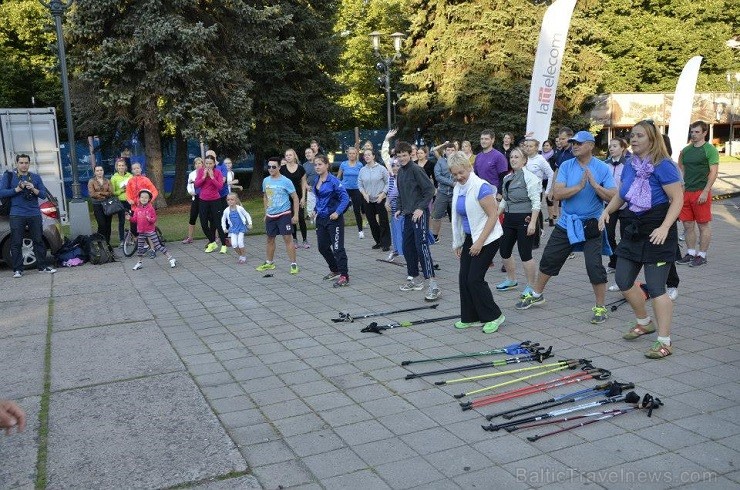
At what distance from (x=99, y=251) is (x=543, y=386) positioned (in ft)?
32.0

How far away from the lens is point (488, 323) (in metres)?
7.00

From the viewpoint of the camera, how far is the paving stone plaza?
163 inches

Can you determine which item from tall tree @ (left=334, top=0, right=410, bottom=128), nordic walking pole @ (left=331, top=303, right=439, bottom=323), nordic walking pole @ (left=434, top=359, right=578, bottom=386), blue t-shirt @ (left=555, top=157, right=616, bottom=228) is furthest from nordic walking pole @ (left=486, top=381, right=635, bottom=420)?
tall tree @ (left=334, top=0, right=410, bottom=128)

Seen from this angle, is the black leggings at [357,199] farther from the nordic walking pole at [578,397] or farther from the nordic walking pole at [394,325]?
the nordic walking pole at [578,397]

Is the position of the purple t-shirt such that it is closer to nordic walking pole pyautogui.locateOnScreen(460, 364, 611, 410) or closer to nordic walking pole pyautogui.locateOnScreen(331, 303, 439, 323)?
nordic walking pole pyautogui.locateOnScreen(331, 303, 439, 323)

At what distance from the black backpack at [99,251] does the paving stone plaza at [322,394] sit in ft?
9.13

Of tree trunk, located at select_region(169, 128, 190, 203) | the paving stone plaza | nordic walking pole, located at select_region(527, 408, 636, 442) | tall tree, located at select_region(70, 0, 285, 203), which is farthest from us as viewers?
tree trunk, located at select_region(169, 128, 190, 203)

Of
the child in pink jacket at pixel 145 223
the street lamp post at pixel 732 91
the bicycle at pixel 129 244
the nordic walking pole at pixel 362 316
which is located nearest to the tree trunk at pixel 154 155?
the bicycle at pixel 129 244

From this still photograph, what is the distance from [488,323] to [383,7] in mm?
38295

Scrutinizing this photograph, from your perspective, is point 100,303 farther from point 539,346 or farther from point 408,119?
point 408,119

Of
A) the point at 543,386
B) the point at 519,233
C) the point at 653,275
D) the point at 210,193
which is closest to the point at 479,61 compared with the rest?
the point at 210,193

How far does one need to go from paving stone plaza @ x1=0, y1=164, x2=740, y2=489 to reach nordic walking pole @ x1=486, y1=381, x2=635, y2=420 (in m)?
0.20

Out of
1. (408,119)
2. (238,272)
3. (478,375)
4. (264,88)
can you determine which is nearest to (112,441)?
(478,375)

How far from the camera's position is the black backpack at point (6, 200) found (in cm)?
1102
